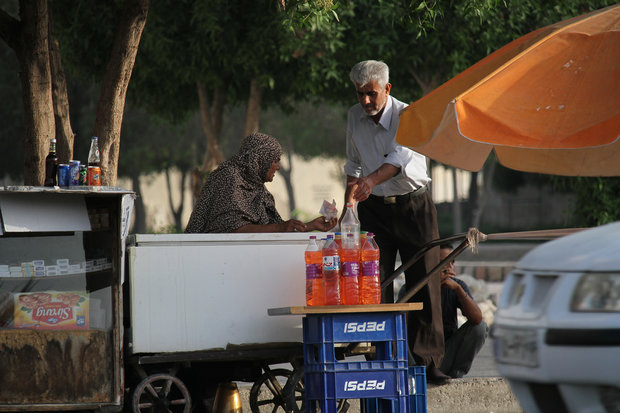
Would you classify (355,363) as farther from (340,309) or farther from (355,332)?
(340,309)

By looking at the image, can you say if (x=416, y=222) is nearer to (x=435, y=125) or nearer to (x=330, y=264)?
(x=435, y=125)

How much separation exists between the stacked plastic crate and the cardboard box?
1191 mm

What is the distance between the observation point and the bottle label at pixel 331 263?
4.75 meters

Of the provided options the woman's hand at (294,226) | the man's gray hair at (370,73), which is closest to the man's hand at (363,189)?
the woman's hand at (294,226)

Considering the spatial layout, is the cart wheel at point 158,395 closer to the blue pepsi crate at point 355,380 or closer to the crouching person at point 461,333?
the blue pepsi crate at point 355,380

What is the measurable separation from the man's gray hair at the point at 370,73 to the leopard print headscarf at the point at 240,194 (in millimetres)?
687

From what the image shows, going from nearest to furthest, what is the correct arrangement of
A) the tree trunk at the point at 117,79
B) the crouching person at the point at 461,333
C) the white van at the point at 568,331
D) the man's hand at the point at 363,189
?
1. the white van at the point at 568,331
2. the man's hand at the point at 363,189
3. the crouching person at the point at 461,333
4. the tree trunk at the point at 117,79

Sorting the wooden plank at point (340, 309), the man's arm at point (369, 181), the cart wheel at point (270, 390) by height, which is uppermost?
the man's arm at point (369, 181)

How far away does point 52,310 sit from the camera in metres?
4.82

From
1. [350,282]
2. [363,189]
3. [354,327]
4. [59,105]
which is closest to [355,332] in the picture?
[354,327]

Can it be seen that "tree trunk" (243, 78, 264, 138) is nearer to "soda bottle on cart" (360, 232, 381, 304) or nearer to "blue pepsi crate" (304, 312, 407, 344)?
"soda bottle on cart" (360, 232, 381, 304)

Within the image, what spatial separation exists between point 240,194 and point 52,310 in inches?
52.2

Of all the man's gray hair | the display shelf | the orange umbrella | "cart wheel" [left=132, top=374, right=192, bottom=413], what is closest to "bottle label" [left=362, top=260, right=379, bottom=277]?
the orange umbrella

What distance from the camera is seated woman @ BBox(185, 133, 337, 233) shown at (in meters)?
5.39
